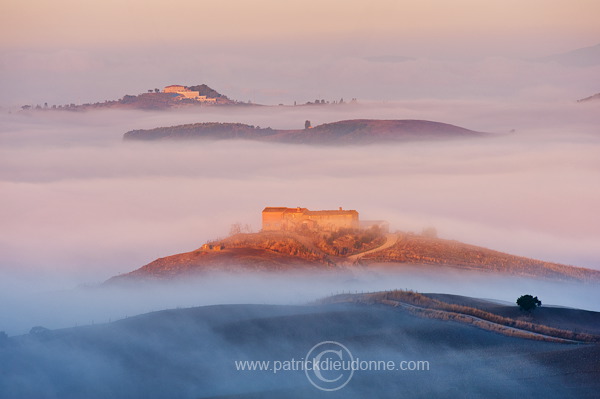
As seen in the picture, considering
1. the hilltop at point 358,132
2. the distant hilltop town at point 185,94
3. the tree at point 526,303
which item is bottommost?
the tree at point 526,303

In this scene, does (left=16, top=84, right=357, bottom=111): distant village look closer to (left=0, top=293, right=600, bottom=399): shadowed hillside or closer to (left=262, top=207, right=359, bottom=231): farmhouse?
(left=262, top=207, right=359, bottom=231): farmhouse

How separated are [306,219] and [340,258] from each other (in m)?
7.71

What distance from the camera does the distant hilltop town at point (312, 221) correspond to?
230 ft

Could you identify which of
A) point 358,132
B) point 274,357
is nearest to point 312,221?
point 274,357

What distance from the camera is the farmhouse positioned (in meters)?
70.0

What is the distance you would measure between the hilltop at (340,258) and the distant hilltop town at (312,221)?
1500 millimetres

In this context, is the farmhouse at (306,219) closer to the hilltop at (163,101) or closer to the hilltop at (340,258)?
the hilltop at (340,258)

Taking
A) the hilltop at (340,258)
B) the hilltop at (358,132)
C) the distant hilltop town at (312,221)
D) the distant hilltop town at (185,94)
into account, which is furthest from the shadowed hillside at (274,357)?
the distant hilltop town at (185,94)

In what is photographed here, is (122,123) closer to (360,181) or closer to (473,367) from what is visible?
(360,181)

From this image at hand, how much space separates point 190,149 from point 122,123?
7238 mm

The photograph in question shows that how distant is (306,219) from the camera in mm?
70750

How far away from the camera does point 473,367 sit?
108ft

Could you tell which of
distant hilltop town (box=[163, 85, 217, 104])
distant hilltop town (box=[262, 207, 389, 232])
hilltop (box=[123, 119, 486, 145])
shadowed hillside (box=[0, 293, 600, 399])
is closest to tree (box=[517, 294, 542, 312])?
shadowed hillside (box=[0, 293, 600, 399])

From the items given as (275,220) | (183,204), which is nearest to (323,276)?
(275,220)
